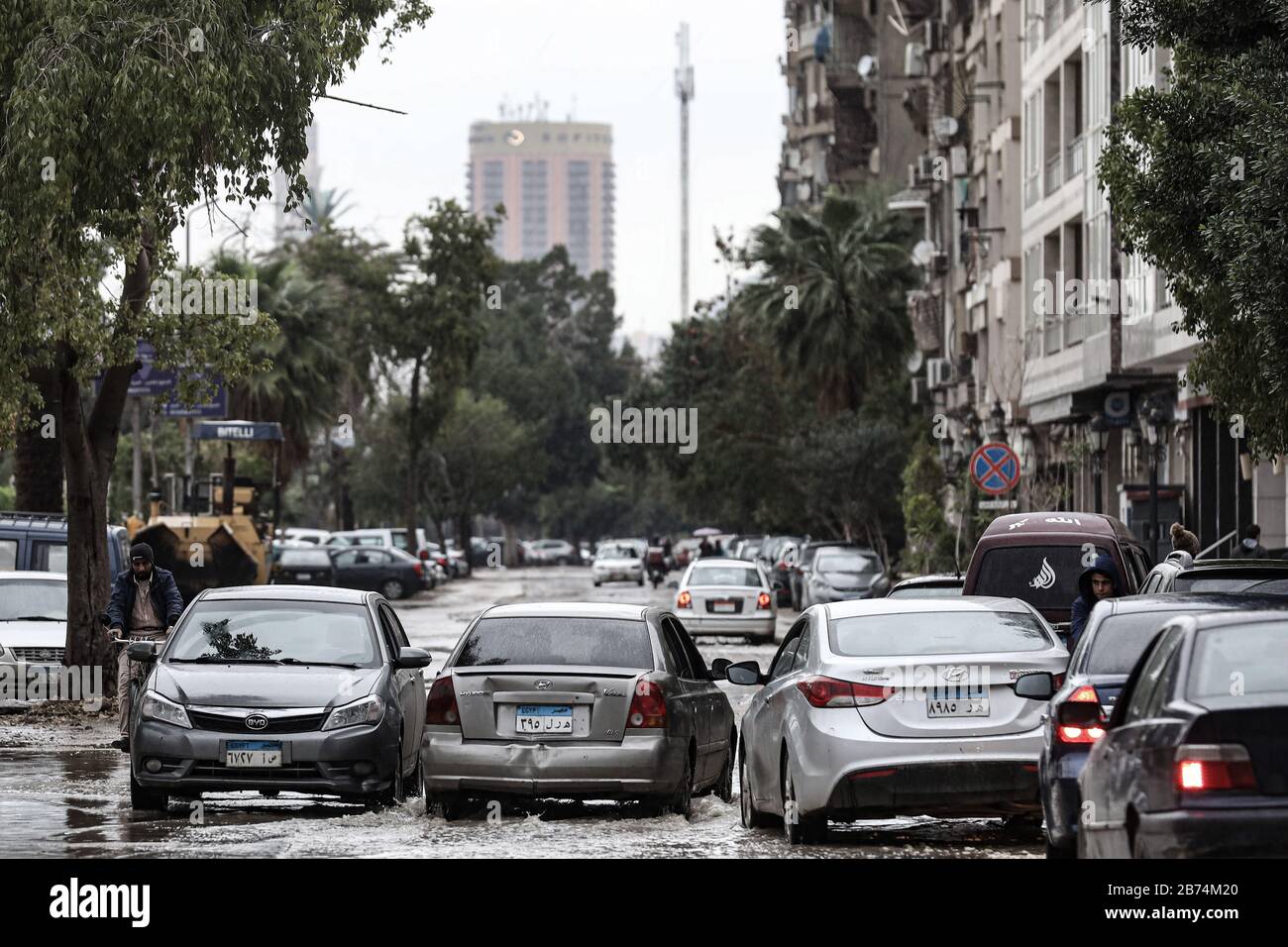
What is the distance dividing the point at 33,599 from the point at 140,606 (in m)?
6.59

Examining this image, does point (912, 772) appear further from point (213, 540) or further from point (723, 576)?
point (213, 540)

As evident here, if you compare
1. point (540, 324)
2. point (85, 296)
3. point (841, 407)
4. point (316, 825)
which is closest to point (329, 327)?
point (841, 407)

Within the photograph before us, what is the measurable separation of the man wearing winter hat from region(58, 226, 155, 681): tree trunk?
15.5 feet

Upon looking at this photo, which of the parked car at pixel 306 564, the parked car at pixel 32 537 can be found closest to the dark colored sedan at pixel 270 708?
the parked car at pixel 32 537

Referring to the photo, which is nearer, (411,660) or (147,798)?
(147,798)

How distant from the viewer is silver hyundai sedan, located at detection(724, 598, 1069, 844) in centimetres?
1262

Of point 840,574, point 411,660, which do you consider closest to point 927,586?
point 411,660

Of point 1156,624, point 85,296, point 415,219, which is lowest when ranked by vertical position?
point 1156,624

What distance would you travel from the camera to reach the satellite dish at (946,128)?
59300 mm

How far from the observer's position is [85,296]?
23.3 meters

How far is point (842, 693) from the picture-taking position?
12.8m

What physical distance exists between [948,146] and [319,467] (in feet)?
166

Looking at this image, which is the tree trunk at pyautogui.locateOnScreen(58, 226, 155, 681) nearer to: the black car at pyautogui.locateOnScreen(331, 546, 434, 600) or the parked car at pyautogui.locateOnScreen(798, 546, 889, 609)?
the parked car at pyautogui.locateOnScreen(798, 546, 889, 609)
